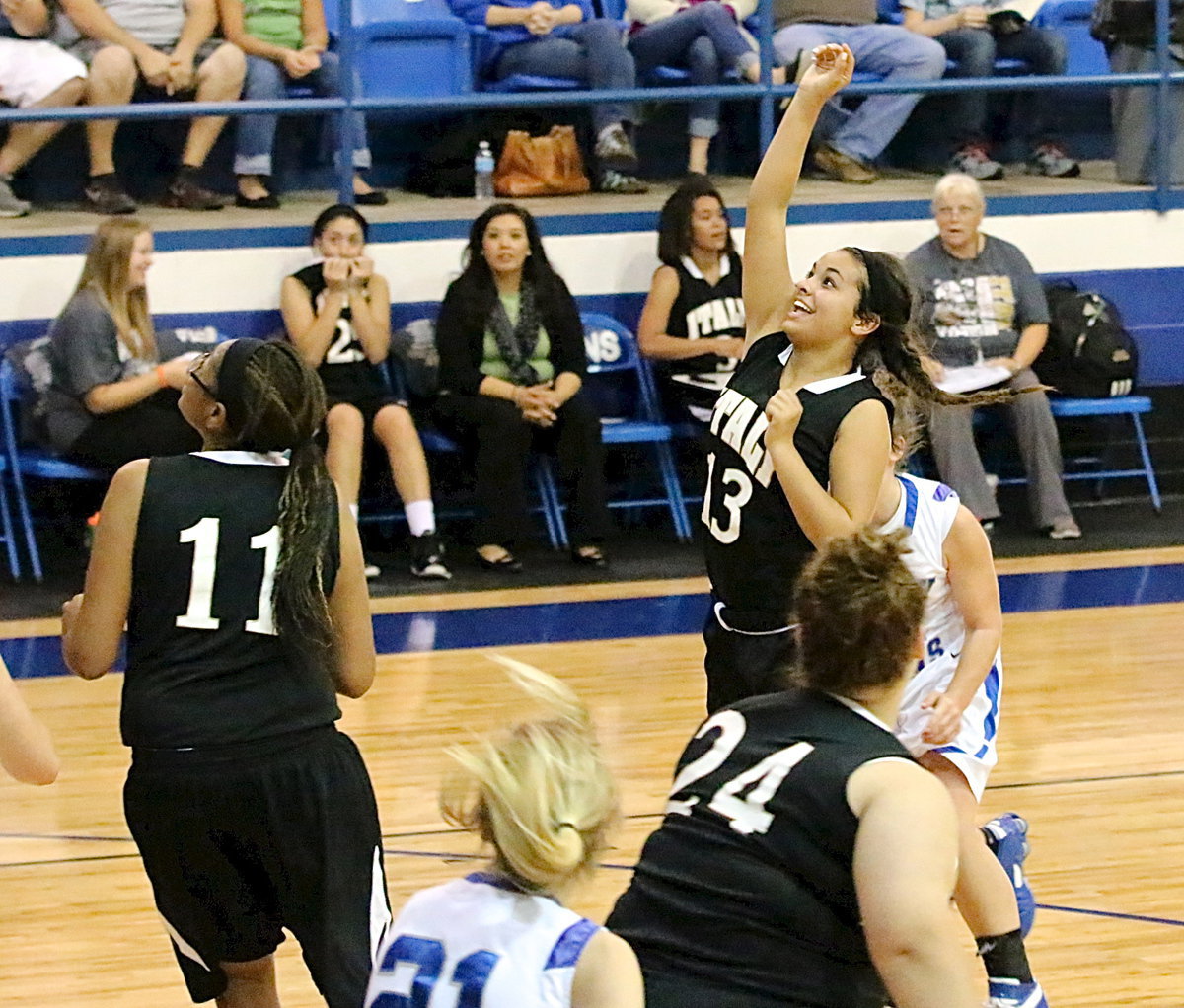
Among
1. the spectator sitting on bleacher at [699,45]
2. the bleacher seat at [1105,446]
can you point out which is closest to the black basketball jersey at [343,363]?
the spectator sitting on bleacher at [699,45]

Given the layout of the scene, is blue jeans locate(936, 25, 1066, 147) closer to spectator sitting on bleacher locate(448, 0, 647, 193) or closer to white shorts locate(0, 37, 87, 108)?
spectator sitting on bleacher locate(448, 0, 647, 193)

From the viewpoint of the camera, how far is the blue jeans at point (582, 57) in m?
8.80

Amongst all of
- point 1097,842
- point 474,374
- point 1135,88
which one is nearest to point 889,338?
point 1097,842

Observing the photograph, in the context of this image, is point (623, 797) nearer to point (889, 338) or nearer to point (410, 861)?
point (410, 861)

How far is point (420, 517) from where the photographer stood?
773 cm

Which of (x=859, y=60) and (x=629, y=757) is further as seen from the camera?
(x=859, y=60)

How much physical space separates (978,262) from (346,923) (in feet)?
19.7

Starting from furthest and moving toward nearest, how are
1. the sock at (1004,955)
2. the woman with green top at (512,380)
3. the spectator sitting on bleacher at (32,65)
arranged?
1. the spectator sitting on bleacher at (32,65)
2. the woman with green top at (512,380)
3. the sock at (1004,955)

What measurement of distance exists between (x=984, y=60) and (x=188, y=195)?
3808mm

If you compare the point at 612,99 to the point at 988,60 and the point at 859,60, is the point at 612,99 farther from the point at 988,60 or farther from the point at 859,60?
the point at 988,60

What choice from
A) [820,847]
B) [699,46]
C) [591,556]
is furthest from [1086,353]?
[820,847]

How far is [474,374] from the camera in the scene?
7.86m

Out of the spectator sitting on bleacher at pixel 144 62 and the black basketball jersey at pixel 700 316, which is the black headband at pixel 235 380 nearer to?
the black basketball jersey at pixel 700 316

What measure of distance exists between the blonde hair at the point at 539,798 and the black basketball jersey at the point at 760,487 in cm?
129
